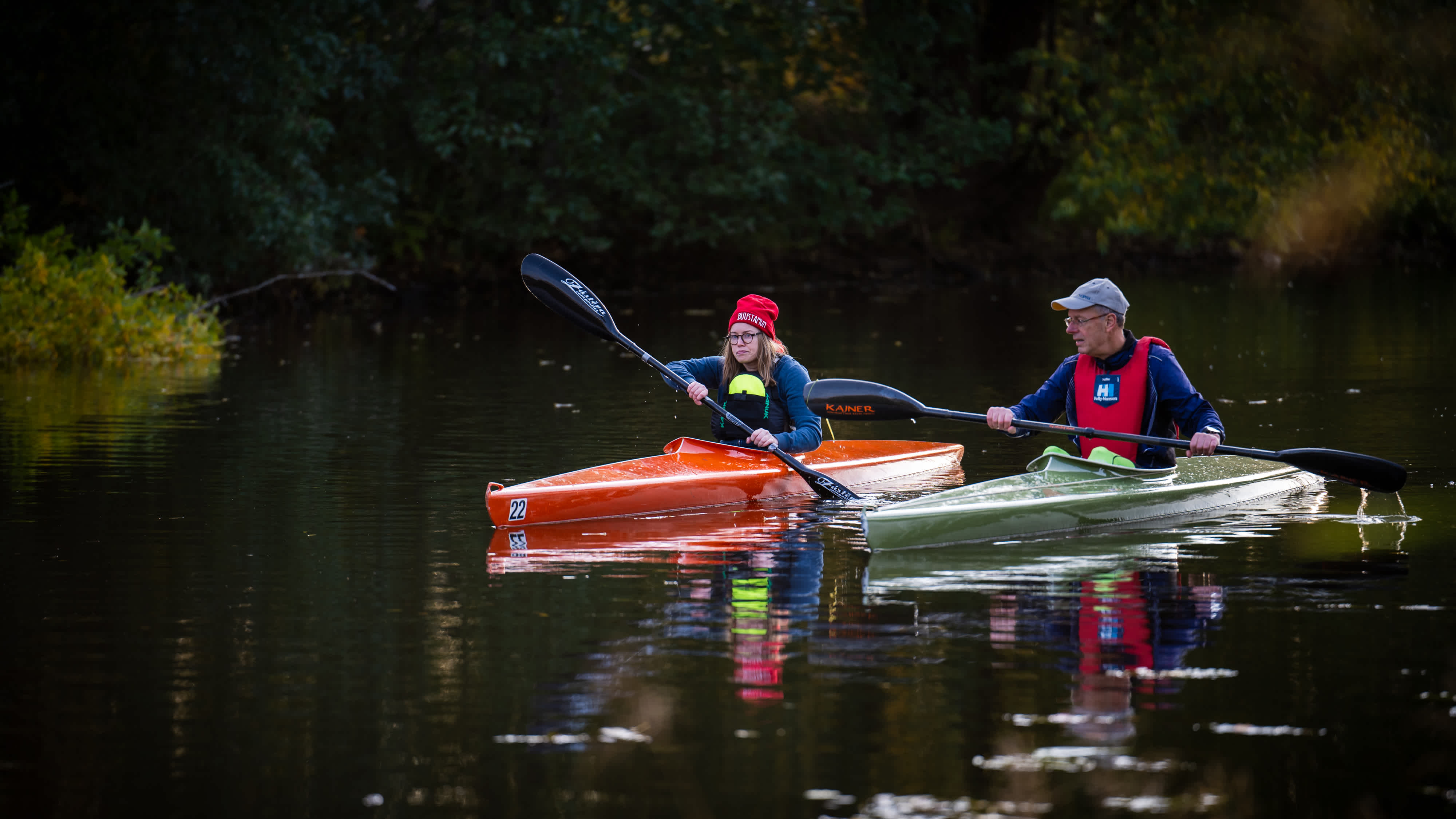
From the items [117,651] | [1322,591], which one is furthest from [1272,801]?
[117,651]

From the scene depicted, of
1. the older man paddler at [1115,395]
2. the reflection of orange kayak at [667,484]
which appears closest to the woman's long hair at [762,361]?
the reflection of orange kayak at [667,484]

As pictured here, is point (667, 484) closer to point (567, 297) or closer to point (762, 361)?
point (762, 361)

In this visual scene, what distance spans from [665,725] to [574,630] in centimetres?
136

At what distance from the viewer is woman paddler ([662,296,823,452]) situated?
10.1 m

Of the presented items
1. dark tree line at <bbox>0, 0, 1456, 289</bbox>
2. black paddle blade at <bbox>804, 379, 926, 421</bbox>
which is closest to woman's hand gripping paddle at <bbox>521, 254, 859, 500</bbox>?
black paddle blade at <bbox>804, 379, 926, 421</bbox>

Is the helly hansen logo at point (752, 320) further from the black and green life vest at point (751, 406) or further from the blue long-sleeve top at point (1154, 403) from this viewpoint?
the blue long-sleeve top at point (1154, 403)

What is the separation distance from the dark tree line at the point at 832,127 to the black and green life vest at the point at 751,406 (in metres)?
15.3

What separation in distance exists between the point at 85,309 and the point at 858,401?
10989 millimetres

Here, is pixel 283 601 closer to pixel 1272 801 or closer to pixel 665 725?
pixel 665 725

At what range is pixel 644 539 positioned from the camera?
890 centimetres

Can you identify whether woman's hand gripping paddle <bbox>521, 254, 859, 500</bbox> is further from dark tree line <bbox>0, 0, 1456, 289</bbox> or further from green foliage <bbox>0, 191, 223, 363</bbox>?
dark tree line <bbox>0, 0, 1456, 289</bbox>

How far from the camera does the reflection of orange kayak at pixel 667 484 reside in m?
9.20

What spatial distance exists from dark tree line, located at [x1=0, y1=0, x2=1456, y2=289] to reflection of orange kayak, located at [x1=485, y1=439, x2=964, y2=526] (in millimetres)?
15465

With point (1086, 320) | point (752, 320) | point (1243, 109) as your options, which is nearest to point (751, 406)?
point (752, 320)
